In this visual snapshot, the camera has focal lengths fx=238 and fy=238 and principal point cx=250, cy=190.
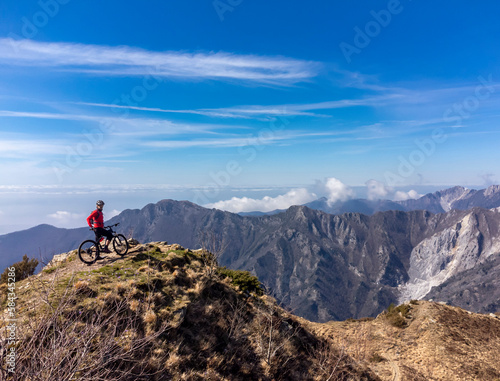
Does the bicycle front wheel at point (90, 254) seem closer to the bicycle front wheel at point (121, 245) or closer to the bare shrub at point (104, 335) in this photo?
the bicycle front wheel at point (121, 245)

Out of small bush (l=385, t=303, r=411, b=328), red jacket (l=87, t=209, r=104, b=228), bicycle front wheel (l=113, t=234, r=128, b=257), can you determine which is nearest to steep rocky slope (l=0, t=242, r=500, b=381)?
bicycle front wheel (l=113, t=234, r=128, b=257)

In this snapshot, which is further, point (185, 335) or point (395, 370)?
point (395, 370)

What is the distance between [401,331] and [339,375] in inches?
746

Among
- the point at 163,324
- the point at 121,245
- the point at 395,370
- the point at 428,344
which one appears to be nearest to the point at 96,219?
the point at 121,245

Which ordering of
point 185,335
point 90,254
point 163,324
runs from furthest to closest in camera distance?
point 90,254 → point 185,335 → point 163,324

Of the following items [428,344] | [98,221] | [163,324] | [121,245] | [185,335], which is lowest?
[428,344]

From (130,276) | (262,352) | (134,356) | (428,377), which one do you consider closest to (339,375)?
(262,352)

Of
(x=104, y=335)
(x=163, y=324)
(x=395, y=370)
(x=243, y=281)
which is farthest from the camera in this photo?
(x=243, y=281)

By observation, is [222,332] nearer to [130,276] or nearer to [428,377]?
[130,276]

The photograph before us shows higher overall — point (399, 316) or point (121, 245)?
point (121, 245)

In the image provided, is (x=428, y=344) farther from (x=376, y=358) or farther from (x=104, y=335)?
(x=104, y=335)

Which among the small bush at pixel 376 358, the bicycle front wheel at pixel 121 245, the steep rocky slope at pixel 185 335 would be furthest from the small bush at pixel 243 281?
the small bush at pixel 376 358

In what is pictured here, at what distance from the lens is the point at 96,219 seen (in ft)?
58.4

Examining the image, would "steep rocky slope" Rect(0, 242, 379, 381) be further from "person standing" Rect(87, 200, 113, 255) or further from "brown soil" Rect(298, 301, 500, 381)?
"brown soil" Rect(298, 301, 500, 381)
